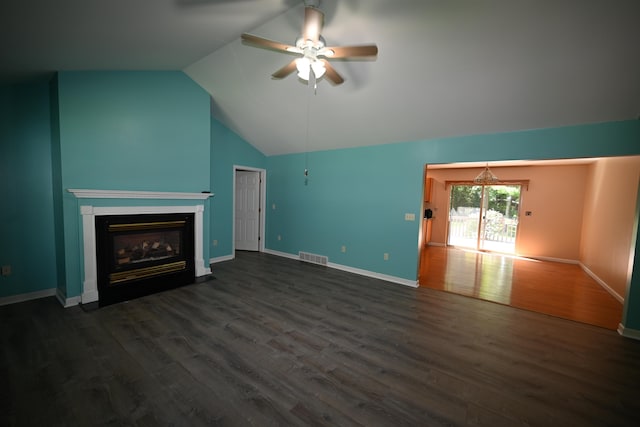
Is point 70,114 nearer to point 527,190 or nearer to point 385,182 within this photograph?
point 385,182

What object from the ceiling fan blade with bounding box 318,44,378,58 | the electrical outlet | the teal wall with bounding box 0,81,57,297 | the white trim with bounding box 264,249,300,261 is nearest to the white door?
the white trim with bounding box 264,249,300,261

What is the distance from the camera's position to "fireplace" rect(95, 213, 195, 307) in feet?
10.5

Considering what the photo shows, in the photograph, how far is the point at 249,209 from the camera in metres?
6.36

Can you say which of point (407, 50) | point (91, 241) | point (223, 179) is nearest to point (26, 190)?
point (91, 241)

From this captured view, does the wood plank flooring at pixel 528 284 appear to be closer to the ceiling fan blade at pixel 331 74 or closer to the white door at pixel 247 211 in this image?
the ceiling fan blade at pixel 331 74

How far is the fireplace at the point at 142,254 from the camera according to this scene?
3205mm

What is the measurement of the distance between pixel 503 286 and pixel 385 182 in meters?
2.75

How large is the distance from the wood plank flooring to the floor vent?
1.93 meters

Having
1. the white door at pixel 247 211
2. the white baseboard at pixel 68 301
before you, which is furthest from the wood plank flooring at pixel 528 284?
the white baseboard at pixel 68 301

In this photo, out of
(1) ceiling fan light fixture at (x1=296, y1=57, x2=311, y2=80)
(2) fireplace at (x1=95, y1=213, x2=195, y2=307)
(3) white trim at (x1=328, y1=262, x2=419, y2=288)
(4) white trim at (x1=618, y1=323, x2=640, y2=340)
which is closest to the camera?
(1) ceiling fan light fixture at (x1=296, y1=57, x2=311, y2=80)

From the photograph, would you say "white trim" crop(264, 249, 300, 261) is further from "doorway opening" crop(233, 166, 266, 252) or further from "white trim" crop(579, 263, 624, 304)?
"white trim" crop(579, 263, 624, 304)

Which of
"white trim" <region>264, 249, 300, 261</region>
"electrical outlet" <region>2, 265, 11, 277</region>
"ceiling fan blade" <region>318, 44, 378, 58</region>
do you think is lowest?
"white trim" <region>264, 249, 300, 261</region>

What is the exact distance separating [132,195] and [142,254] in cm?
88

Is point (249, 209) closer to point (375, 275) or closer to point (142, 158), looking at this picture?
point (142, 158)
